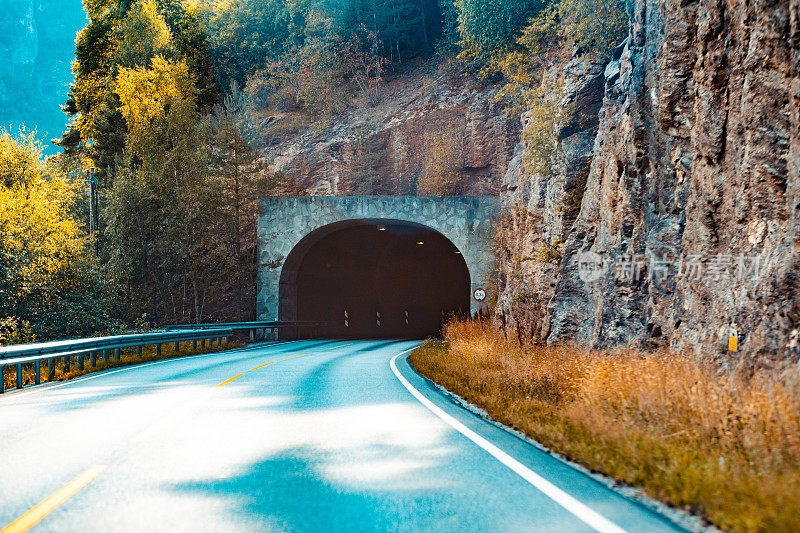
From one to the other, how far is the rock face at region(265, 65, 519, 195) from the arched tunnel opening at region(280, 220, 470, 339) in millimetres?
3443

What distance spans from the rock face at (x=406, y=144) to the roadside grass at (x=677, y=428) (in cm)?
2713

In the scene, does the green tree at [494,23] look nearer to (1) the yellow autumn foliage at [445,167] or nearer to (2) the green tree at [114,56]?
(1) the yellow autumn foliage at [445,167]

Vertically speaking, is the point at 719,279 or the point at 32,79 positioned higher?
the point at 32,79

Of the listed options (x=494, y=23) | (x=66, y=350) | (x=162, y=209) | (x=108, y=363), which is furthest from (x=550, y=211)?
(x=162, y=209)

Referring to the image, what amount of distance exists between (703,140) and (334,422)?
7.43m

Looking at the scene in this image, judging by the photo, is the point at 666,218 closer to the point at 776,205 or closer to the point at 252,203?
the point at 776,205

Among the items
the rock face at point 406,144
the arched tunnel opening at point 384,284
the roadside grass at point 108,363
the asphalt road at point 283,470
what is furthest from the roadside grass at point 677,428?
the arched tunnel opening at point 384,284

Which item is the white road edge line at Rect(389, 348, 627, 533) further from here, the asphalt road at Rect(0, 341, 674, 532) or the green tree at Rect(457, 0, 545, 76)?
the green tree at Rect(457, 0, 545, 76)

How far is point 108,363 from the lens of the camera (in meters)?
17.2

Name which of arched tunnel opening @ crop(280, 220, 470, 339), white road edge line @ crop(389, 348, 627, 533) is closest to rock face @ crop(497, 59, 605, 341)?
white road edge line @ crop(389, 348, 627, 533)

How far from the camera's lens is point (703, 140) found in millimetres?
10555

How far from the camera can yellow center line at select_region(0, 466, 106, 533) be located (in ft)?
13.2

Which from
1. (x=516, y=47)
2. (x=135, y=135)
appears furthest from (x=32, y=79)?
(x=516, y=47)

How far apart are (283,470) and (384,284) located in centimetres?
4212
